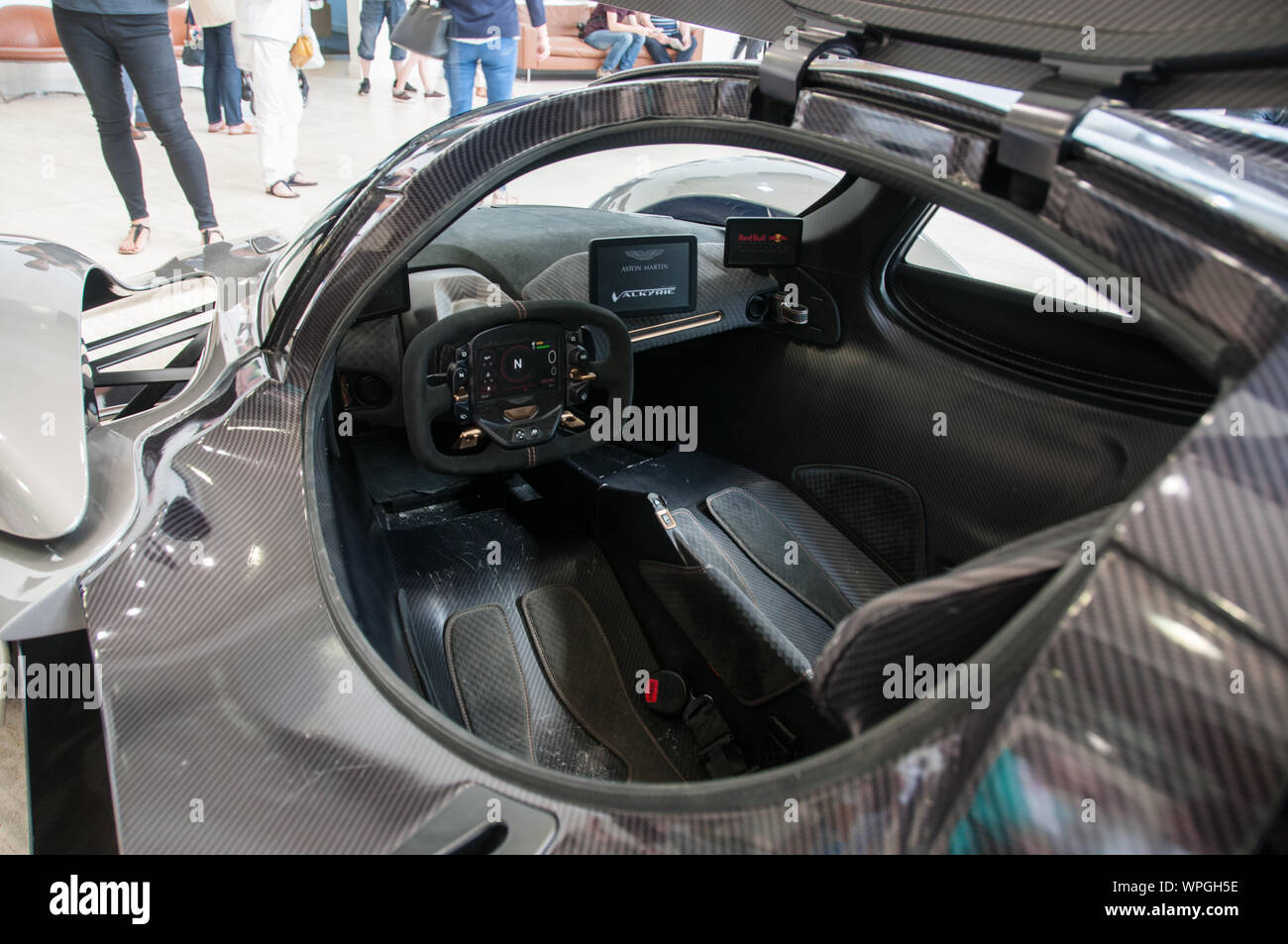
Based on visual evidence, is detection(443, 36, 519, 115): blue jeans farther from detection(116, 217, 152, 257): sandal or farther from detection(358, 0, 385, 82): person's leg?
detection(358, 0, 385, 82): person's leg

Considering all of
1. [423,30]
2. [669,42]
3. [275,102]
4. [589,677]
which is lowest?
[589,677]

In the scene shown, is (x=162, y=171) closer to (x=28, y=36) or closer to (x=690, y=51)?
(x=28, y=36)

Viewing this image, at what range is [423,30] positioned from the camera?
466 centimetres

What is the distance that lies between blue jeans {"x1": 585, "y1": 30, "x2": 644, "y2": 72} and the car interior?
8166 millimetres

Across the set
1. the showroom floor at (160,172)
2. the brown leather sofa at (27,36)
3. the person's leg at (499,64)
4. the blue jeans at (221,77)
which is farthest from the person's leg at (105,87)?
the brown leather sofa at (27,36)

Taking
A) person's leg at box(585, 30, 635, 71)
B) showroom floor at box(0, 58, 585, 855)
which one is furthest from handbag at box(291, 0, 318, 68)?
person's leg at box(585, 30, 635, 71)

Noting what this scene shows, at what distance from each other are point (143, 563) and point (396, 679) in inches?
16.1

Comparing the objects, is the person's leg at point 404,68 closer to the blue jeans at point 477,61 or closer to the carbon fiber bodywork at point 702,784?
the blue jeans at point 477,61

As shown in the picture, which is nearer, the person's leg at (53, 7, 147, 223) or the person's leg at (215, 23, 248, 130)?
the person's leg at (53, 7, 147, 223)

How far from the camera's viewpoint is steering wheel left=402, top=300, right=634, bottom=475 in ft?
6.02

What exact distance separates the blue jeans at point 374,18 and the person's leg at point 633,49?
254 centimetres

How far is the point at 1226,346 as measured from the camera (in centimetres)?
73

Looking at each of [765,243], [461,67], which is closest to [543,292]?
[765,243]

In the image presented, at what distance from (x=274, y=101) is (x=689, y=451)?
4110 millimetres
